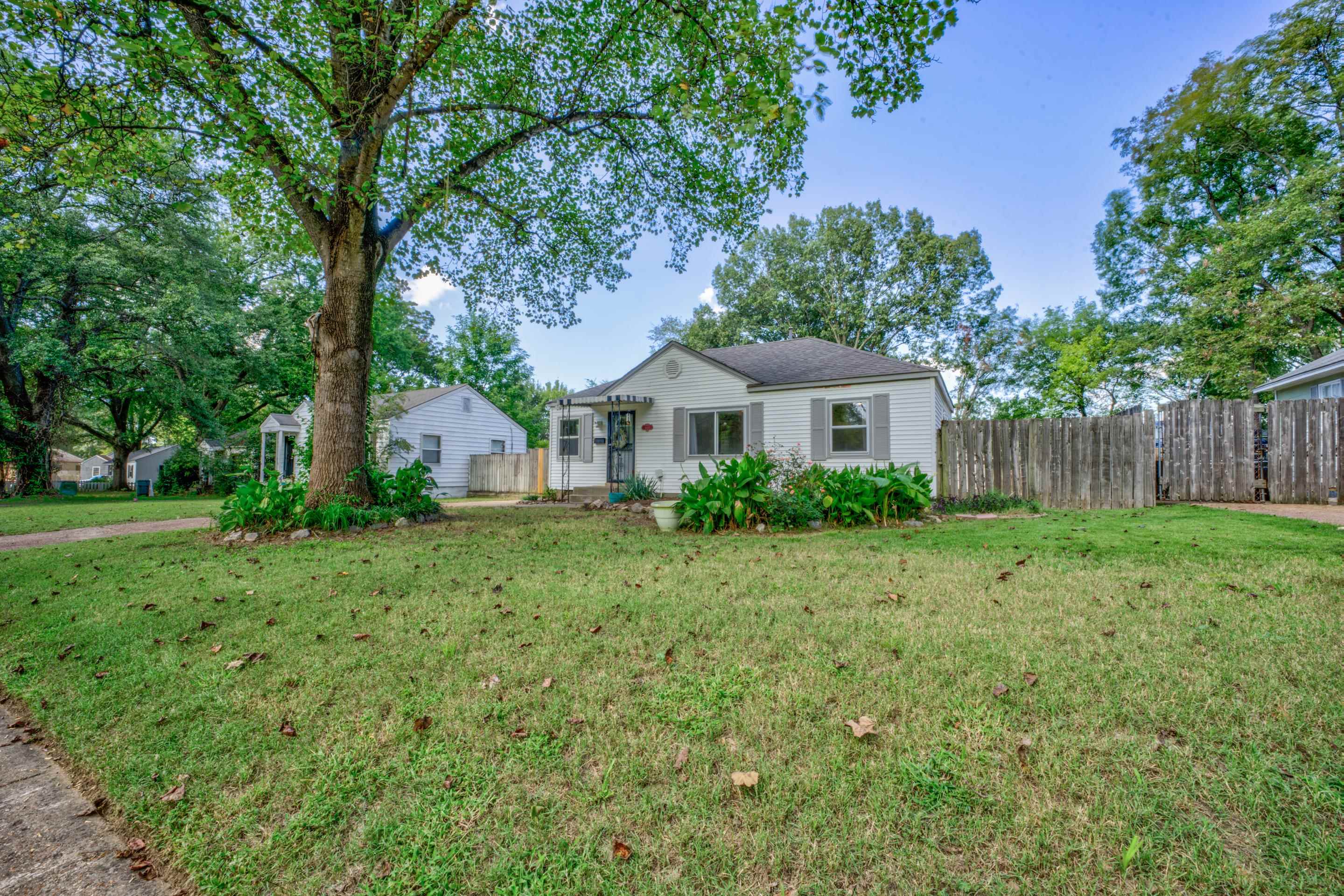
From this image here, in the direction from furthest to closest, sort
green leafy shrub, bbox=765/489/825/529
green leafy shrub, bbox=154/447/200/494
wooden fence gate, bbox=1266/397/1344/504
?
green leafy shrub, bbox=154/447/200/494 < wooden fence gate, bbox=1266/397/1344/504 < green leafy shrub, bbox=765/489/825/529

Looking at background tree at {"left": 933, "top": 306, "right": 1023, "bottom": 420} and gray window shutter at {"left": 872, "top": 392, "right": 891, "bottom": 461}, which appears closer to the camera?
gray window shutter at {"left": 872, "top": 392, "right": 891, "bottom": 461}

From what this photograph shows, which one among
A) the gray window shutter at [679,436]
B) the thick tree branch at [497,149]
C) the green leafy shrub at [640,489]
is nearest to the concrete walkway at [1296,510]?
the gray window shutter at [679,436]

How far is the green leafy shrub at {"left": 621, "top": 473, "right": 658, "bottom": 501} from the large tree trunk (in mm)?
5509

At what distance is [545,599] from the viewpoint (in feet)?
12.7

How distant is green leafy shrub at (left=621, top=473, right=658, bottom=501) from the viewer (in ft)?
38.9

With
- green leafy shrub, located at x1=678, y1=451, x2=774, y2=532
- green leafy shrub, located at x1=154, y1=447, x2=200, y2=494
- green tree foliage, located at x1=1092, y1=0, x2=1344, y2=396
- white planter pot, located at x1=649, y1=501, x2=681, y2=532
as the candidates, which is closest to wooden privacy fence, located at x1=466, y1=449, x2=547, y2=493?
green leafy shrub, located at x1=154, y1=447, x2=200, y2=494

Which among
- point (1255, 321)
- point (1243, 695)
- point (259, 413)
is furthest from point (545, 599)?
point (259, 413)

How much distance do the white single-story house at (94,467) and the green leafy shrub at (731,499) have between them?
47.6 metres

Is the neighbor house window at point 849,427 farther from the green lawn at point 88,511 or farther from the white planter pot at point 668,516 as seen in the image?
the green lawn at point 88,511

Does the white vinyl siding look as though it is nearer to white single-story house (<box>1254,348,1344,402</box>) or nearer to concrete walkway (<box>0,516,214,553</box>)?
white single-story house (<box>1254,348,1344,402</box>)

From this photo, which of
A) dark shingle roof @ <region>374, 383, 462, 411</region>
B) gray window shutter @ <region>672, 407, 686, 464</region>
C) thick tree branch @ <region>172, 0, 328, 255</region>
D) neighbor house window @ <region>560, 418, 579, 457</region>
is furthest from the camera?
dark shingle roof @ <region>374, 383, 462, 411</region>

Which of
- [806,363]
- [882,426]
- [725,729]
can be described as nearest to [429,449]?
[806,363]

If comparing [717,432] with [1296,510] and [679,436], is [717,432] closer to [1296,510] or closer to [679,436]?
[679,436]

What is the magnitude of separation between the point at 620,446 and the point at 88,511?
39.8 ft
